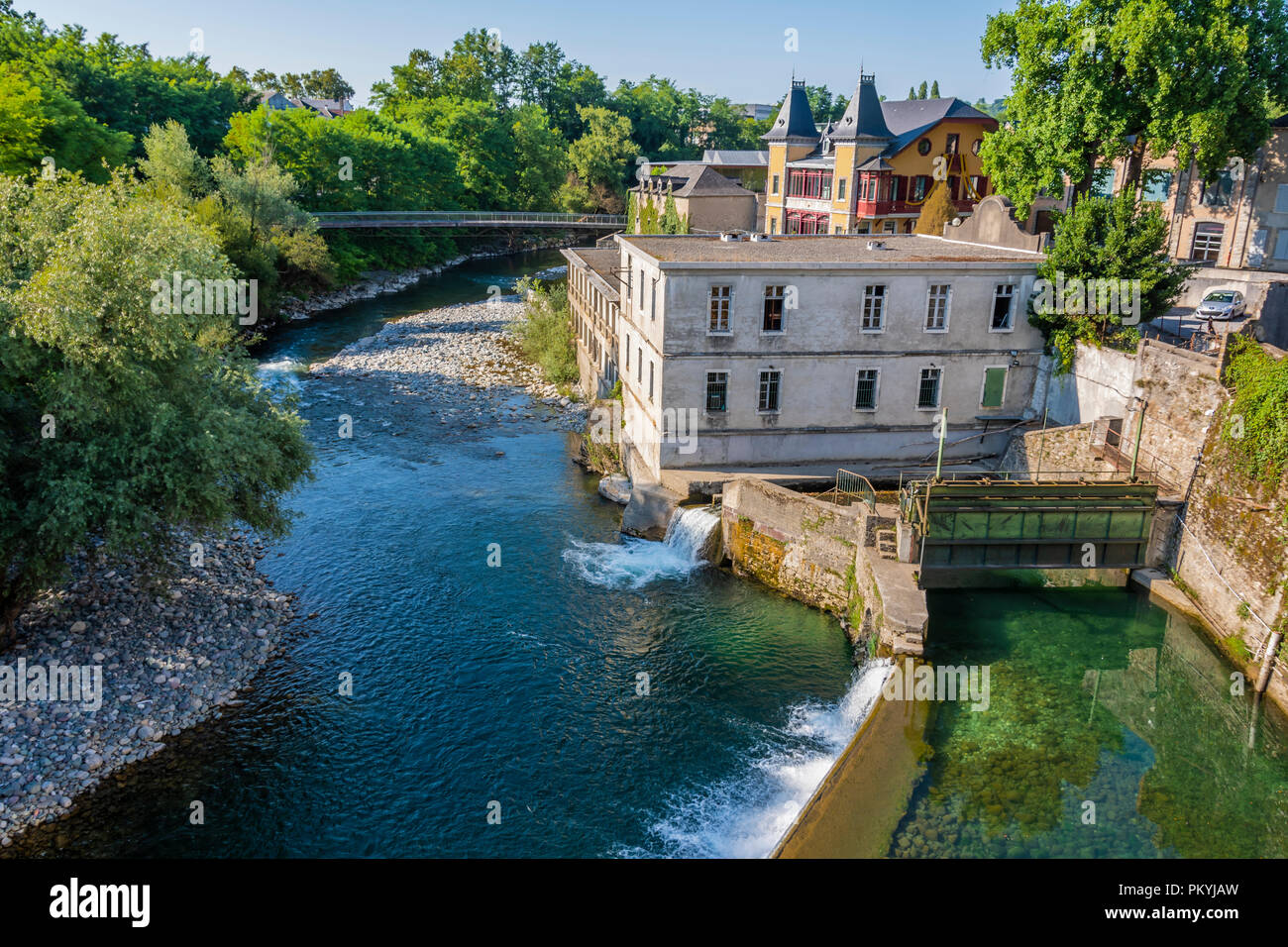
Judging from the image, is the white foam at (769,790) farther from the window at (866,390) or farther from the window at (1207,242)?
the window at (1207,242)

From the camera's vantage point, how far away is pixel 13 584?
23.2 m

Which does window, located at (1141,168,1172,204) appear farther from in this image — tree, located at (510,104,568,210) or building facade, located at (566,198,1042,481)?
→ tree, located at (510,104,568,210)

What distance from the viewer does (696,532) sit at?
102 feet

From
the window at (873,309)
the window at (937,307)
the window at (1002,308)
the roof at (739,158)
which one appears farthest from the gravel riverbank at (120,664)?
the roof at (739,158)

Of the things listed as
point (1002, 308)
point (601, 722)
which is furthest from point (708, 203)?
point (601, 722)

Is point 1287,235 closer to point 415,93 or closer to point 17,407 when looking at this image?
point 17,407

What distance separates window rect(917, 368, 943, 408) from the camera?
111 ft

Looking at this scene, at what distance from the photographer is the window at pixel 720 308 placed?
31719mm

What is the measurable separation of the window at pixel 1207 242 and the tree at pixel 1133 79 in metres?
10.8

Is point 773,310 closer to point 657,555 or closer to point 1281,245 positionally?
point 657,555

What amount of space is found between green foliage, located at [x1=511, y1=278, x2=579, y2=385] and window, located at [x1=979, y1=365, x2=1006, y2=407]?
26622 mm

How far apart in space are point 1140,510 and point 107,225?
3029 centimetres

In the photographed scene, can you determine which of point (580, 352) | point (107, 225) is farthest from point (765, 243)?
point (107, 225)
